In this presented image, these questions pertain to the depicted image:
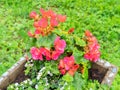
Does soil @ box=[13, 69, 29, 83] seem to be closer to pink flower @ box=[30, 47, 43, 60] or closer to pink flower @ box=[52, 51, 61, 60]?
pink flower @ box=[30, 47, 43, 60]

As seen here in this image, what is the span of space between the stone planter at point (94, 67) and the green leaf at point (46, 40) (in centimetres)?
54

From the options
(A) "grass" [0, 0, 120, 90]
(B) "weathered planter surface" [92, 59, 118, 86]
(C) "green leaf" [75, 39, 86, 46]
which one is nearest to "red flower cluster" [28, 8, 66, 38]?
(C) "green leaf" [75, 39, 86, 46]

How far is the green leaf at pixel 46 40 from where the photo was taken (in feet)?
8.34

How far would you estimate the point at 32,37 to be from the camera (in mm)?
2684

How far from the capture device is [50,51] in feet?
8.52

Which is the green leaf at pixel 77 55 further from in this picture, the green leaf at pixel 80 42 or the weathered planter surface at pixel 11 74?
the weathered planter surface at pixel 11 74

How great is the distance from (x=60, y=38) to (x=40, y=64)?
32 centimetres

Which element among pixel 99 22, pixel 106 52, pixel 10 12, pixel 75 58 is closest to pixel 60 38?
pixel 75 58

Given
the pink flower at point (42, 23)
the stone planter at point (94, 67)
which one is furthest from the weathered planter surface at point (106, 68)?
the pink flower at point (42, 23)

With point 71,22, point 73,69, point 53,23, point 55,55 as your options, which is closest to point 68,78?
point 73,69

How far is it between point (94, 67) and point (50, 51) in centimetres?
58

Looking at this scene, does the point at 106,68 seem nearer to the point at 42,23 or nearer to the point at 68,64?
the point at 68,64

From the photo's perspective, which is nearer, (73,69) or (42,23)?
(42,23)

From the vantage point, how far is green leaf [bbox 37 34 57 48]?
8.34 ft
